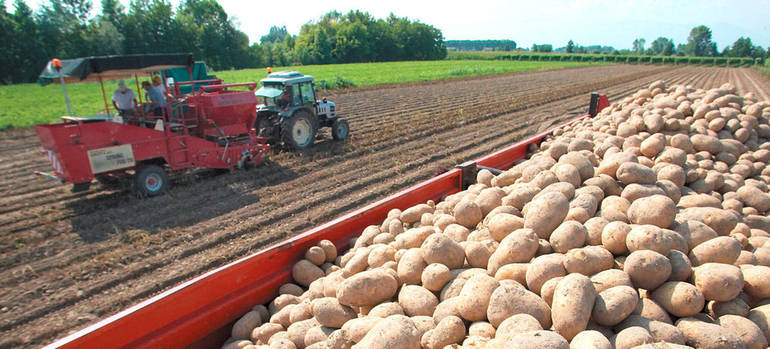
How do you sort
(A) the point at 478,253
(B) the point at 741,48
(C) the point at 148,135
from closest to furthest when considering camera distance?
(A) the point at 478,253 < (C) the point at 148,135 < (B) the point at 741,48

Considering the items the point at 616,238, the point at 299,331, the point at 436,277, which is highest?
the point at 616,238

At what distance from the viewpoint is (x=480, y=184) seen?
14.0 ft

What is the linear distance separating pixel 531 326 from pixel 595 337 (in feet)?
0.89

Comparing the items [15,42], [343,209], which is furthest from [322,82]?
[15,42]

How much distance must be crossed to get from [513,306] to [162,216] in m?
6.00

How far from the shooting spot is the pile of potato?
209 centimetres

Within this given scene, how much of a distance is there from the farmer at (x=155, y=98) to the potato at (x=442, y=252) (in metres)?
7.06

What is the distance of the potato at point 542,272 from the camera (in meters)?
2.38

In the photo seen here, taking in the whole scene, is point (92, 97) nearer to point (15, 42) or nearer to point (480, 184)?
point (15, 42)

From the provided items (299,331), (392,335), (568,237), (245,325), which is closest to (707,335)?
(568,237)

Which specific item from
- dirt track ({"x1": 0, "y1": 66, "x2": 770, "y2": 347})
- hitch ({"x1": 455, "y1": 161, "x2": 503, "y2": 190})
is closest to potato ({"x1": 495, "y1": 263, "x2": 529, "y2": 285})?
hitch ({"x1": 455, "y1": 161, "x2": 503, "y2": 190})

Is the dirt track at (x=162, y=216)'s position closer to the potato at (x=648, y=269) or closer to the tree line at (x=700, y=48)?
the potato at (x=648, y=269)

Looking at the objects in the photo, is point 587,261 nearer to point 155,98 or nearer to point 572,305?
point 572,305

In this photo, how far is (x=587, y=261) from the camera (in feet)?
7.93
